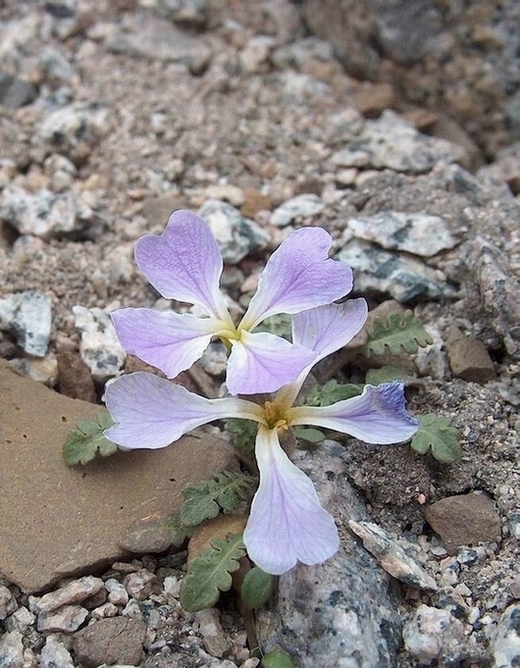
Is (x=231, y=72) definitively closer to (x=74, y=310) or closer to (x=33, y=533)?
(x=74, y=310)

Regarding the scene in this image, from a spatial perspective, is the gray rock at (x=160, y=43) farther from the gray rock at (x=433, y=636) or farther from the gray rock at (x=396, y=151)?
the gray rock at (x=433, y=636)

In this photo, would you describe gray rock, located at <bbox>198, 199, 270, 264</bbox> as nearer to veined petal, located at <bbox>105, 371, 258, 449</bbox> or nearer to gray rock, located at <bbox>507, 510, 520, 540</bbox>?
veined petal, located at <bbox>105, 371, 258, 449</bbox>

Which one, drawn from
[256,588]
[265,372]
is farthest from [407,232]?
[256,588]

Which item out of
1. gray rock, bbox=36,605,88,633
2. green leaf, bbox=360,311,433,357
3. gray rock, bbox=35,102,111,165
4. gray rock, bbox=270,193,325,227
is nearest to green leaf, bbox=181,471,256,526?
gray rock, bbox=36,605,88,633

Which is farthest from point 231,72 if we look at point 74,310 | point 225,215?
point 74,310

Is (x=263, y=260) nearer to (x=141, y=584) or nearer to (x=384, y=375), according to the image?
(x=384, y=375)

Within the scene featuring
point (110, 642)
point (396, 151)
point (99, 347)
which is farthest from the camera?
point (396, 151)
